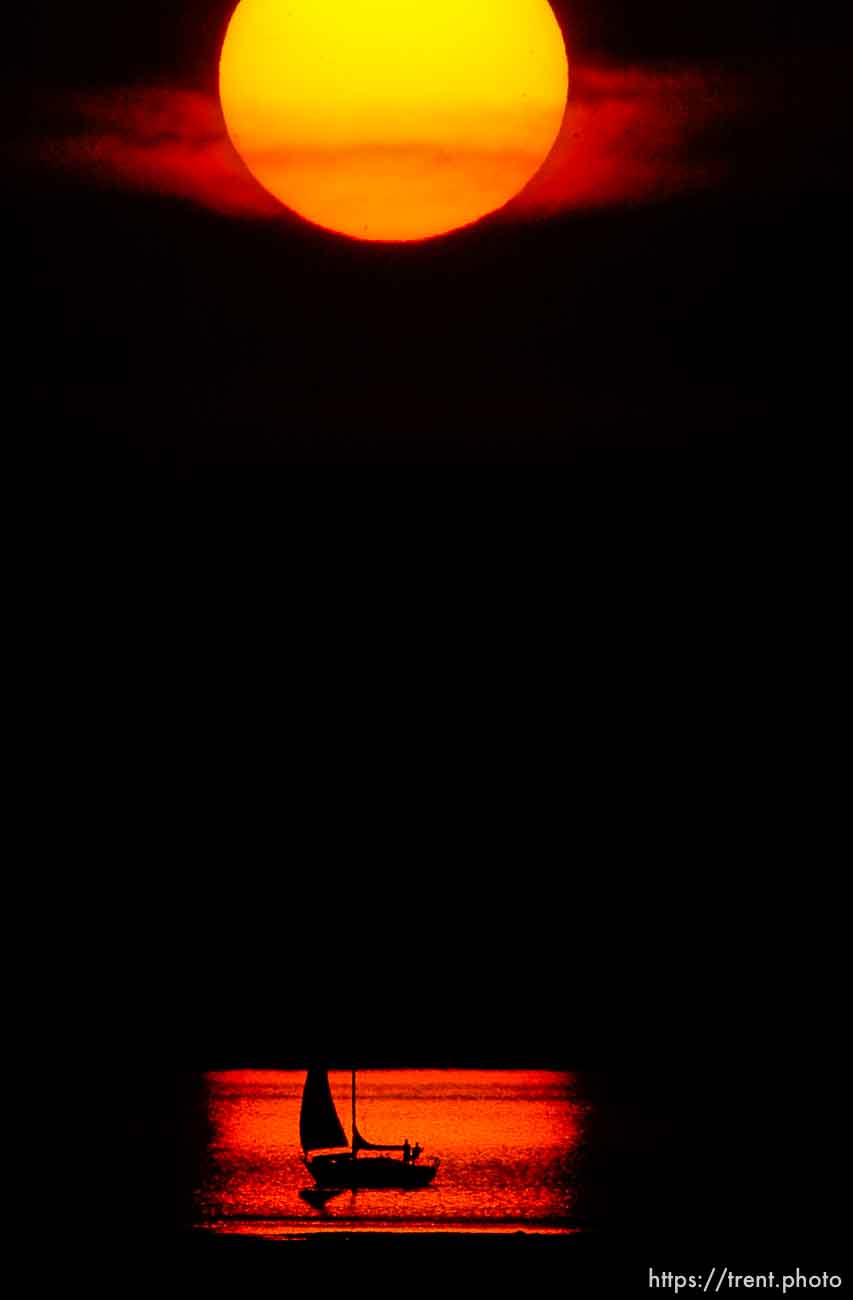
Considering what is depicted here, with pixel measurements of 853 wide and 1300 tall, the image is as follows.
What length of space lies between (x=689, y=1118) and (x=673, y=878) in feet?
102

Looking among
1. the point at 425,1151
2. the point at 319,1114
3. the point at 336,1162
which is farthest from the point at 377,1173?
the point at 425,1151

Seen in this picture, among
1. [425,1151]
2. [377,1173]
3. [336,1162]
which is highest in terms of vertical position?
[425,1151]

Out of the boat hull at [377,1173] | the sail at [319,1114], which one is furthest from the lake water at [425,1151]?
the sail at [319,1114]

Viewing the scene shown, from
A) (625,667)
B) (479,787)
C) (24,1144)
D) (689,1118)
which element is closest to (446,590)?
(625,667)

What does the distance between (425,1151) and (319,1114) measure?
2420 cm

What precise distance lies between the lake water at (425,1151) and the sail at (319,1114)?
138 cm

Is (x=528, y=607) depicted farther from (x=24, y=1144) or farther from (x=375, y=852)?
(x=24, y=1144)

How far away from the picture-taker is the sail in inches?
1081

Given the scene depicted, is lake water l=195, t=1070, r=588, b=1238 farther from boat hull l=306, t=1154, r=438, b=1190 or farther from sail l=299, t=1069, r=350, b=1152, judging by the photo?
sail l=299, t=1069, r=350, b=1152

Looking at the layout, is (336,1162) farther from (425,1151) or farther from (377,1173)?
(425,1151)

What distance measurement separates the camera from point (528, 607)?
28.1 metres

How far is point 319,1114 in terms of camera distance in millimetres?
27469

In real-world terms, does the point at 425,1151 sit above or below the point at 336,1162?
above

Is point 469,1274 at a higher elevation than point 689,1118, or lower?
lower
